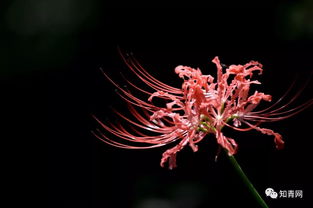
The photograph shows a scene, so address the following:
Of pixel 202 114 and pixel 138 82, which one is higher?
pixel 138 82

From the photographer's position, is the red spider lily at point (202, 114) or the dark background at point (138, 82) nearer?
the red spider lily at point (202, 114)

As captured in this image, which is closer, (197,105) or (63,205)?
(197,105)

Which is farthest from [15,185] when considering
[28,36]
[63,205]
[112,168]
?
[28,36]

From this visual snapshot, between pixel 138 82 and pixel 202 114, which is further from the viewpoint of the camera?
pixel 138 82

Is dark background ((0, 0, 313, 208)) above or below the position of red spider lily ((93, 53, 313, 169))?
A: above

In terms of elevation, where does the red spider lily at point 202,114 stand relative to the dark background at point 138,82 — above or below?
below

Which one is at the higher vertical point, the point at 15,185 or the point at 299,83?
the point at 299,83

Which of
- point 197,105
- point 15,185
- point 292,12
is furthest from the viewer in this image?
point 15,185

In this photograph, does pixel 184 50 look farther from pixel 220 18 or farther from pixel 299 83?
pixel 299 83
